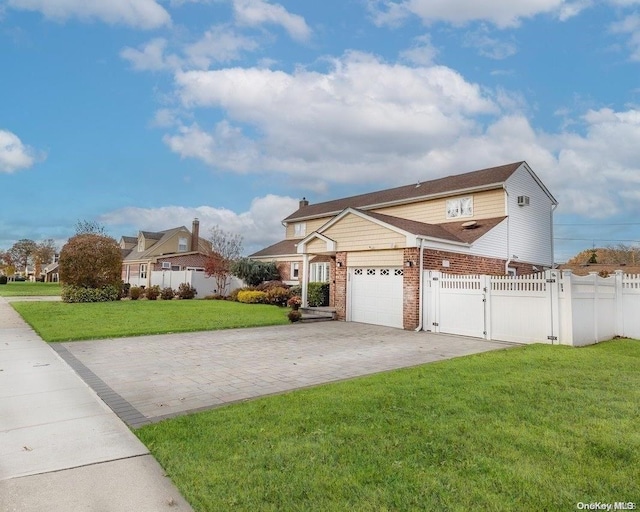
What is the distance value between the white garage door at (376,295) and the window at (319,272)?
926 cm

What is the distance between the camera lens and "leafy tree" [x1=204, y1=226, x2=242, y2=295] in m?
29.2

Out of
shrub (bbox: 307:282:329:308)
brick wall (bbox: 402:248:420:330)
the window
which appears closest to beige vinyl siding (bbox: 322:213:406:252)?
brick wall (bbox: 402:248:420:330)

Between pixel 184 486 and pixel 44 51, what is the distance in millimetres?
14854

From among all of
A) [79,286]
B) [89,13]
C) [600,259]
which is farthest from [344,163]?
[600,259]

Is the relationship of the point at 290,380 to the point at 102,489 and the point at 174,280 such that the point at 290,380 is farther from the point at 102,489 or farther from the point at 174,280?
the point at 174,280

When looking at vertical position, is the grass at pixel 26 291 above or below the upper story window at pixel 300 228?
below

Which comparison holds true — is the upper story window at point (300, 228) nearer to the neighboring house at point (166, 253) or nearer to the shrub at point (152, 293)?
the shrub at point (152, 293)

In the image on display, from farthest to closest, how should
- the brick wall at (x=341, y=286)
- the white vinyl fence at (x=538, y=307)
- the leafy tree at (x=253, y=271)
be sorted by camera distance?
the leafy tree at (x=253, y=271) → the brick wall at (x=341, y=286) → the white vinyl fence at (x=538, y=307)

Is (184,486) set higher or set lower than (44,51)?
lower

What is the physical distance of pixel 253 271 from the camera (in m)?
28.4

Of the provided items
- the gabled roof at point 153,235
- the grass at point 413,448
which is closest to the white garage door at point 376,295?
the grass at point 413,448

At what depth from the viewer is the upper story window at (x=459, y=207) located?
62.3ft

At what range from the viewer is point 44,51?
1236 centimetres

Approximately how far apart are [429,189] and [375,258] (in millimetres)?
8455
